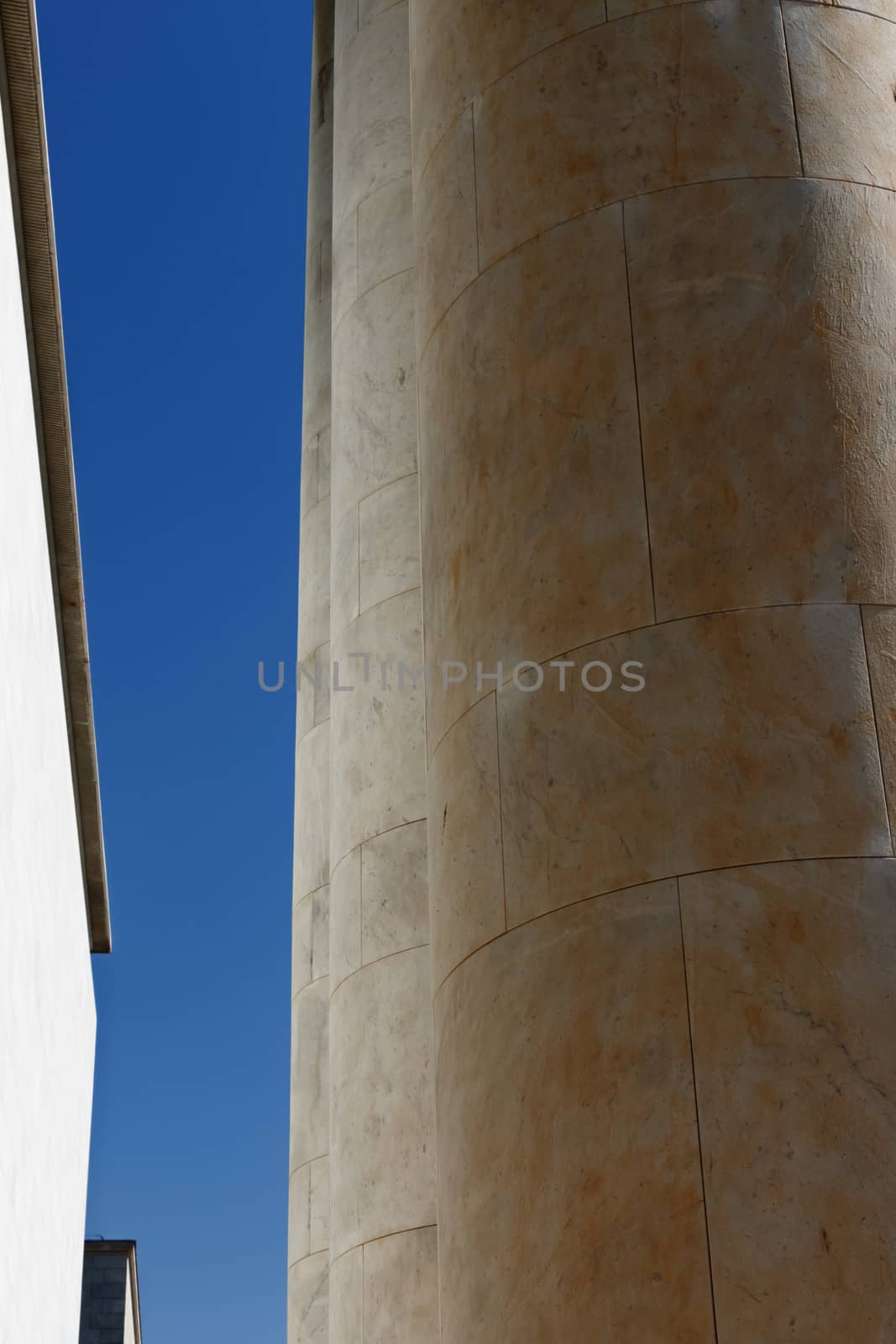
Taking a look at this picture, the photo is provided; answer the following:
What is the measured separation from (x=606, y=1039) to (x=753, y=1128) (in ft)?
4.10

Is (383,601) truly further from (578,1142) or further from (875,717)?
(578,1142)

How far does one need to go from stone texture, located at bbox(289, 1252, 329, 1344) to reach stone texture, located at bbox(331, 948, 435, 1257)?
25.0ft

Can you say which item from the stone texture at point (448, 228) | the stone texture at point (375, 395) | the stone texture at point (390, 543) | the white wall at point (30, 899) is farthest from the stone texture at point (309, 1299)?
the stone texture at point (448, 228)

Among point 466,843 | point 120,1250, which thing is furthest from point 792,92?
point 120,1250

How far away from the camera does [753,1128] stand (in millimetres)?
10180

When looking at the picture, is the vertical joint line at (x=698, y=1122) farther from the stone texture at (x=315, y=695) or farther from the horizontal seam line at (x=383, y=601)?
the stone texture at (x=315, y=695)

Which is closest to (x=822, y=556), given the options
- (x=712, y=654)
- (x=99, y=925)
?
(x=712, y=654)

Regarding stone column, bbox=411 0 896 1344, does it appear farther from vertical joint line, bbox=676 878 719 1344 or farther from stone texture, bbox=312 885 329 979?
stone texture, bbox=312 885 329 979

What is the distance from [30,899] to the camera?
17969mm

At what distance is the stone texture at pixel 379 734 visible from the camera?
2362cm

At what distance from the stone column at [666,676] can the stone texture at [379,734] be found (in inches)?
362

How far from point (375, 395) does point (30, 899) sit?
12556 mm

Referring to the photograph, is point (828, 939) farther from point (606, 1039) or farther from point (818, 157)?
point (818, 157)

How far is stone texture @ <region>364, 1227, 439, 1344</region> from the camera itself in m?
19.8
